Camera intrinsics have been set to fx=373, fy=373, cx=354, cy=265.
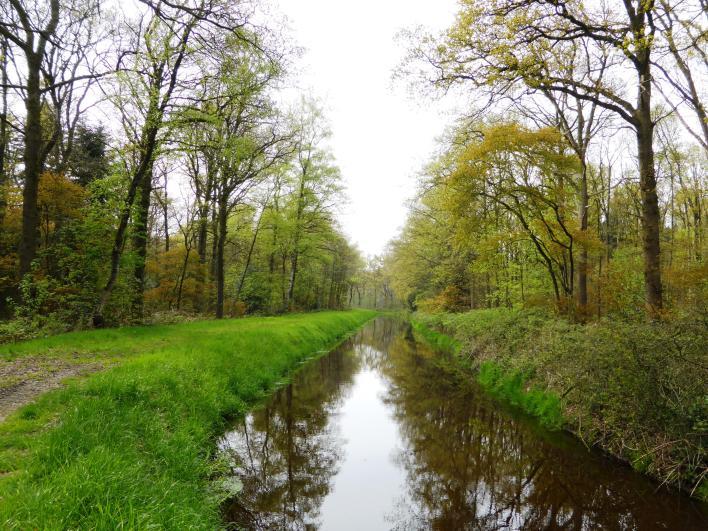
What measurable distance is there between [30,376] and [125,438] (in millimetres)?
3889

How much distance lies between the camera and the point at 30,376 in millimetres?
7184

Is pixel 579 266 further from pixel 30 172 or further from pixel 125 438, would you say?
pixel 30 172

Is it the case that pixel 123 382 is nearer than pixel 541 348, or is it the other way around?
pixel 123 382

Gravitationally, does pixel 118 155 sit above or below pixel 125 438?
above

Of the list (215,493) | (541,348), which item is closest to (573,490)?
(541,348)

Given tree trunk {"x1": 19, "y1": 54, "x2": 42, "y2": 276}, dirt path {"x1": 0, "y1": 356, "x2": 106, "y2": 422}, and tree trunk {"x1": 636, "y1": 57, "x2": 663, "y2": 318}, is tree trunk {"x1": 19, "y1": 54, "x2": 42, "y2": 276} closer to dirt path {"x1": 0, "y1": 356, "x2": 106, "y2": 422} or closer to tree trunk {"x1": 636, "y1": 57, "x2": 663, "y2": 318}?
dirt path {"x1": 0, "y1": 356, "x2": 106, "y2": 422}

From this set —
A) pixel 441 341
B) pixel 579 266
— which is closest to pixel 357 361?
pixel 441 341

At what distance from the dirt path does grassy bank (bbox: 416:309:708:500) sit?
9.82m

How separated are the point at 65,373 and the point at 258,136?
15818 mm

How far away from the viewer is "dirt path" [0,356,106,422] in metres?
5.99

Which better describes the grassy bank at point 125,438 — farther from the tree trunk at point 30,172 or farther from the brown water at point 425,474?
the tree trunk at point 30,172

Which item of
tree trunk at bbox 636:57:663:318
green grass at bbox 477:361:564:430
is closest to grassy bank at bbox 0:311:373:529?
green grass at bbox 477:361:564:430

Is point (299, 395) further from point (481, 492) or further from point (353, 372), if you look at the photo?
point (481, 492)

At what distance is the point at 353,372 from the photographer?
610 inches
